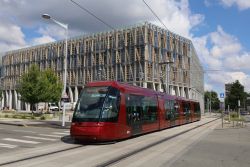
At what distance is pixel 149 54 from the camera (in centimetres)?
8288

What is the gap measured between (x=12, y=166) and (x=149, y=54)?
73.3 metres

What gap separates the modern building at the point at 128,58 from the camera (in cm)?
8281

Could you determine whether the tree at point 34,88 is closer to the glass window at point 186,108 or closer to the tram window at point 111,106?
the glass window at point 186,108

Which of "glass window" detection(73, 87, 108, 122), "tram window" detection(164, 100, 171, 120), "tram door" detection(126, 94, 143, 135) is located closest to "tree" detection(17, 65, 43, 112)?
"tram window" detection(164, 100, 171, 120)

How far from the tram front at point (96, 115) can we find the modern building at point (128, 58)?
5615 cm

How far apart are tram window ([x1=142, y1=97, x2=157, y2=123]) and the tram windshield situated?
480 cm

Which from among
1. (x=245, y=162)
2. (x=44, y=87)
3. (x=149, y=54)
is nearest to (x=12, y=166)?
(x=245, y=162)

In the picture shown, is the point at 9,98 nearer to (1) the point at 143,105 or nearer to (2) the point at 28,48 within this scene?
(2) the point at 28,48

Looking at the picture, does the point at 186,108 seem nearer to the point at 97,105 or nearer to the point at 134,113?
the point at 134,113

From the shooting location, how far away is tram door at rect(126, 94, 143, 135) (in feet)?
63.1

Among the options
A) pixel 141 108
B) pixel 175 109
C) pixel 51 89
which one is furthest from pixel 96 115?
pixel 51 89

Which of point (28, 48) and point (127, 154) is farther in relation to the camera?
point (28, 48)

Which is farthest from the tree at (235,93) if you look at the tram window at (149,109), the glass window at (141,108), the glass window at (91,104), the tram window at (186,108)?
the glass window at (91,104)

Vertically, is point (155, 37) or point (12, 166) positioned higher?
point (155, 37)
